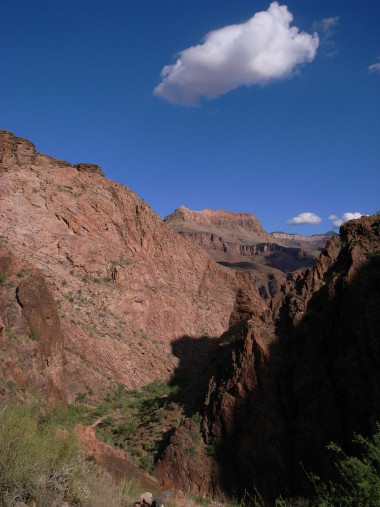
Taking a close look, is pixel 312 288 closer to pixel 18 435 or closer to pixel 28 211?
pixel 18 435

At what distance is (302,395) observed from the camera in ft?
43.8

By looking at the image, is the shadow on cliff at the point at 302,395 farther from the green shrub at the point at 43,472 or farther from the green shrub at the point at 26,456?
the green shrub at the point at 26,456

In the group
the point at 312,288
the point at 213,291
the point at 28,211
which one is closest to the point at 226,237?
the point at 213,291

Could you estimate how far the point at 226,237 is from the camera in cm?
17262

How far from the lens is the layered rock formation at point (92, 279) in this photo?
73.8 ft

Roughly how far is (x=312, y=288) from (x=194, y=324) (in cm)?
2920

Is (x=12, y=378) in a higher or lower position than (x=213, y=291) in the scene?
lower

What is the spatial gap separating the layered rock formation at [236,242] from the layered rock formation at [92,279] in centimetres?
7746

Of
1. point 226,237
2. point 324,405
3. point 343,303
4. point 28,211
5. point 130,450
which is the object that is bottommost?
point 130,450

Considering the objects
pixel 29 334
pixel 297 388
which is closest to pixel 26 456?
pixel 297 388

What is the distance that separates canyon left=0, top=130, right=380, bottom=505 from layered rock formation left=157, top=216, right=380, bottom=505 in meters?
0.04

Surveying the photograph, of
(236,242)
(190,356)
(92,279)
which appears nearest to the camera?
(92,279)

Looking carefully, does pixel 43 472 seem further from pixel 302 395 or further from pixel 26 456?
pixel 302 395

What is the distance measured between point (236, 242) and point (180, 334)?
131731 mm
